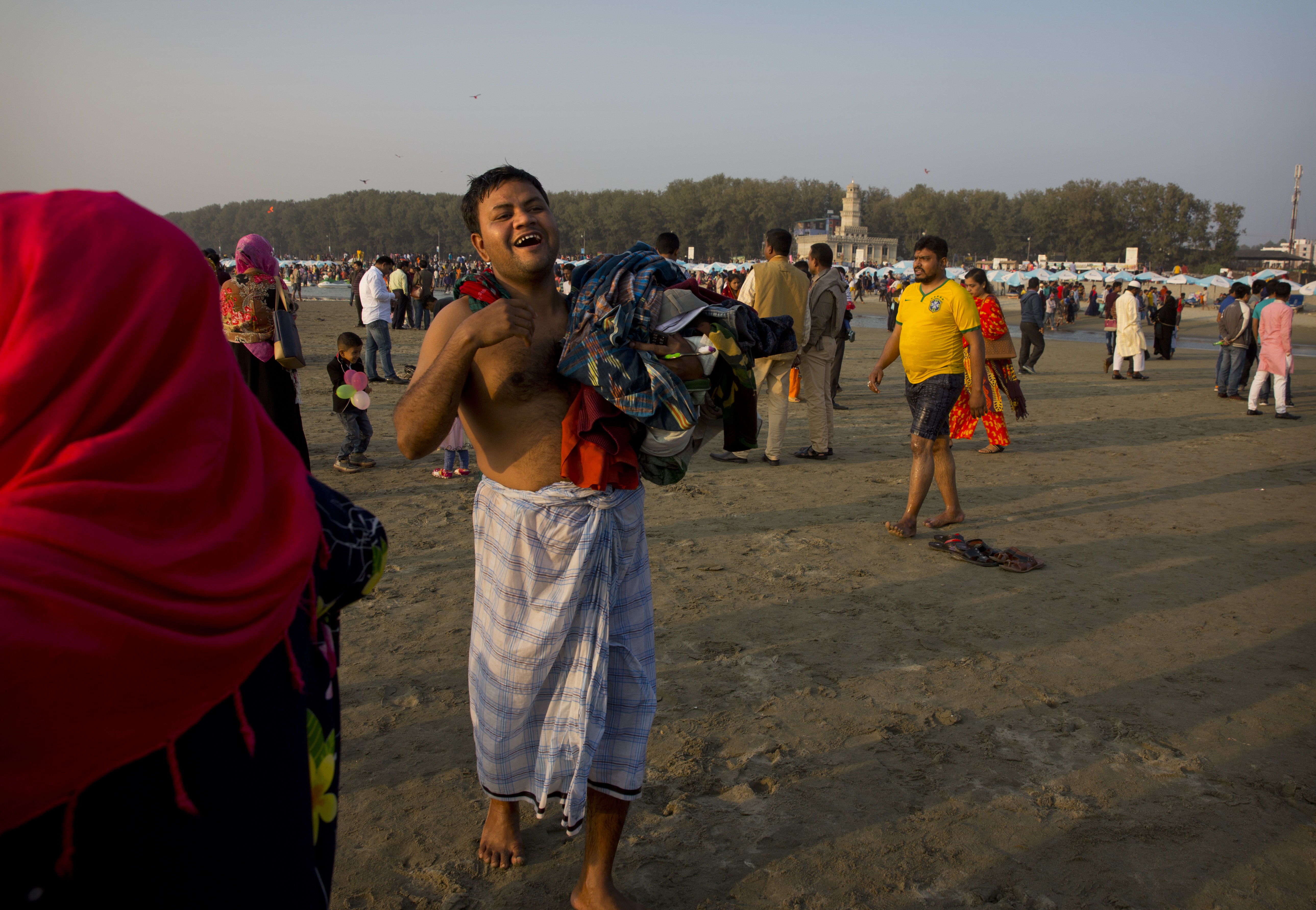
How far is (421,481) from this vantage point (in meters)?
6.99

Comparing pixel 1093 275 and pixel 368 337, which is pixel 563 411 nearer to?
pixel 368 337

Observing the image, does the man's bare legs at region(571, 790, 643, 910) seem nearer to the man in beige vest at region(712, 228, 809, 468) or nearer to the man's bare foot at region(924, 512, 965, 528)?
the man's bare foot at region(924, 512, 965, 528)

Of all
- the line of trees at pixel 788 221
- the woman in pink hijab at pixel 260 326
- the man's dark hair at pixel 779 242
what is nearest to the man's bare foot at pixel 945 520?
the man's dark hair at pixel 779 242

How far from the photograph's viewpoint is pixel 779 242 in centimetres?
759

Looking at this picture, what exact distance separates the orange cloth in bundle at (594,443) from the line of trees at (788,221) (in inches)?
3385

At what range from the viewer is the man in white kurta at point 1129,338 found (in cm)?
1425

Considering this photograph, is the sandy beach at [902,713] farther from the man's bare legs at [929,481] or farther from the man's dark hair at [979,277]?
the man's dark hair at [979,277]

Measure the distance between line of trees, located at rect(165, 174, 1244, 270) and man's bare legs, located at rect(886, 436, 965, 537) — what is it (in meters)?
83.2

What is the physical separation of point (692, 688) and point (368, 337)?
964cm

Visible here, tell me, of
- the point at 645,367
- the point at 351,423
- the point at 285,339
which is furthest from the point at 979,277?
the point at 645,367

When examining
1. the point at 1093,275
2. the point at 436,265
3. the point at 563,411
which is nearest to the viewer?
the point at 563,411

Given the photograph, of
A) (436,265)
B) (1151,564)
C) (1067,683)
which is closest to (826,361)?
(1151,564)

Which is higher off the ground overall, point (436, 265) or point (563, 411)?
point (436, 265)

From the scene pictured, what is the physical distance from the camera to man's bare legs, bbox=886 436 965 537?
5504 mm
